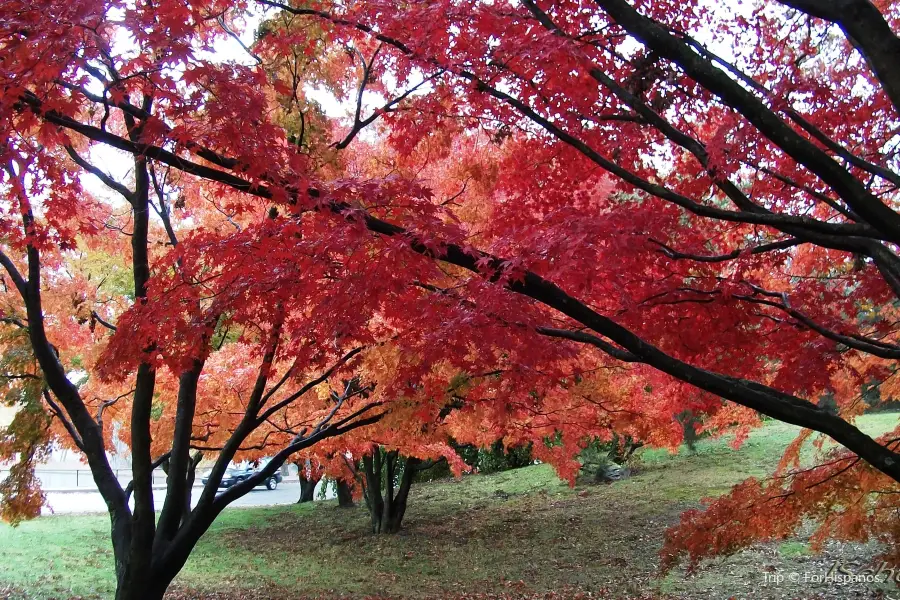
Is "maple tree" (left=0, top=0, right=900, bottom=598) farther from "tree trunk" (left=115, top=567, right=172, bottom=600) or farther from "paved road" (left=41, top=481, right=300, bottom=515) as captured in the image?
"paved road" (left=41, top=481, right=300, bottom=515)

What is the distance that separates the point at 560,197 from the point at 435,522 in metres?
11.5

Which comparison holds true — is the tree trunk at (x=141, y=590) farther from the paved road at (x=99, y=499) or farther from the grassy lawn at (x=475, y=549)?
the paved road at (x=99, y=499)

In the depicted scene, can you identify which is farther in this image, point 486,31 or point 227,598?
point 227,598

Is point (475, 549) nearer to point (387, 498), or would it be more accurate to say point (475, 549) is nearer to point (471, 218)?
point (387, 498)

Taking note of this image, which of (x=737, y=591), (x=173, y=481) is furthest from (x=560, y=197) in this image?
(x=737, y=591)

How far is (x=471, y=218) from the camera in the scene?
24.2 feet

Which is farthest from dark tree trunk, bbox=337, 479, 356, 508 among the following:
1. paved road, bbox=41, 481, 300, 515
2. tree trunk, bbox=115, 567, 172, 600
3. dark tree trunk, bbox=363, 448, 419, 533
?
tree trunk, bbox=115, 567, 172, 600

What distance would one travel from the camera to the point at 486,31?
4.72m

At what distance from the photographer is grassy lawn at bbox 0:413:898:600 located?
9000mm

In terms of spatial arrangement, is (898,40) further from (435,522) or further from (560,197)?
(435,522)

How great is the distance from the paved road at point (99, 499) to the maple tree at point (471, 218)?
15.8 metres

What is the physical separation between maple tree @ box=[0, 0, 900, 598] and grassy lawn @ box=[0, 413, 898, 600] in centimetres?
293

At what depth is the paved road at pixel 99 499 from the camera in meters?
21.2

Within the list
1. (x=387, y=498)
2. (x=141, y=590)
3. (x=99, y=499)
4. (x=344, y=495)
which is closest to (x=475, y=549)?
(x=387, y=498)
